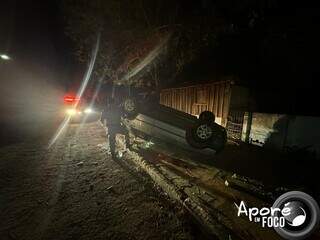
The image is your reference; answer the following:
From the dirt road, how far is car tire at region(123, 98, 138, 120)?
1.83 m

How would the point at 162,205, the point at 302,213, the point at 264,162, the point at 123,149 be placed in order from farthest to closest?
the point at 123,149
the point at 264,162
the point at 162,205
the point at 302,213

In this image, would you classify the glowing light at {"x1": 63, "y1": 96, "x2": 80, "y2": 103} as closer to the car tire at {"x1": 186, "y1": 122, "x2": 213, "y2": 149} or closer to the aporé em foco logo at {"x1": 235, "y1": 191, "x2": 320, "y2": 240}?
the car tire at {"x1": 186, "y1": 122, "x2": 213, "y2": 149}

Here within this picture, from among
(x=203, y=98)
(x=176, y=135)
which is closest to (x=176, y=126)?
(x=176, y=135)

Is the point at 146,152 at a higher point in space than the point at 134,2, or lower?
lower

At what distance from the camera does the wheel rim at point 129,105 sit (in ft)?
23.0

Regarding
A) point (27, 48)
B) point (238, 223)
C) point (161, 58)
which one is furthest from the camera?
point (27, 48)

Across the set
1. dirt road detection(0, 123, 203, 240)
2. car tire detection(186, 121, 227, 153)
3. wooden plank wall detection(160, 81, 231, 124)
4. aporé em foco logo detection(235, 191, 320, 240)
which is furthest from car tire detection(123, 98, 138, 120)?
wooden plank wall detection(160, 81, 231, 124)

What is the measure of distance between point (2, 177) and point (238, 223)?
5334mm

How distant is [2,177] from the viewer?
4.62 metres

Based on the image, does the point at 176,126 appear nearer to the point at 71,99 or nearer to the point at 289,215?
the point at 289,215

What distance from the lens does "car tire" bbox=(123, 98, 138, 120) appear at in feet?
23.0

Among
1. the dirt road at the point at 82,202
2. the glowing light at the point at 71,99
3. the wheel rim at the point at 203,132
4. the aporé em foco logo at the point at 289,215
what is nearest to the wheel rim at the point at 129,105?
the dirt road at the point at 82,202

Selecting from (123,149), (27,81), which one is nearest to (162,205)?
(123,149)

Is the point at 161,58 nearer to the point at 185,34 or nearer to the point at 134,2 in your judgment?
the point at 185,34
